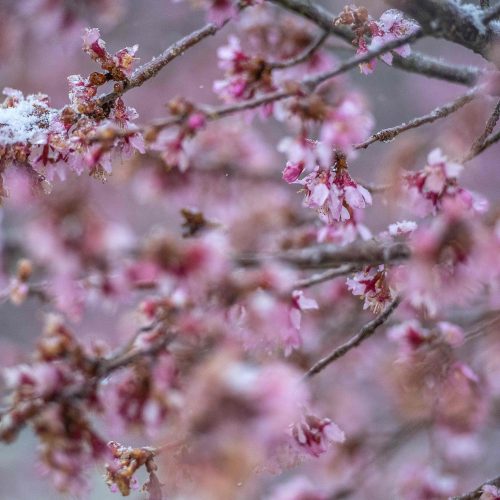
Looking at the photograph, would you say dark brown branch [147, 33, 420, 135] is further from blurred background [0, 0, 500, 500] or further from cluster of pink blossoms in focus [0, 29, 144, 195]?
cluster of pink blossoms in focus [0, 29, 144, 195]

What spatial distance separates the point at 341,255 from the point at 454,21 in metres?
0.61

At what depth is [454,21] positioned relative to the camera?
4.39 ft

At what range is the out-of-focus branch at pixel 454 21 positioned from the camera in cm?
126

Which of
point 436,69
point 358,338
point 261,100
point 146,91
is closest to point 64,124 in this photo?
point 261,100

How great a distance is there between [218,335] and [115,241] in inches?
9.2

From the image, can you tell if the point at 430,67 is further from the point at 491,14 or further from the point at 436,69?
the point at 491,14

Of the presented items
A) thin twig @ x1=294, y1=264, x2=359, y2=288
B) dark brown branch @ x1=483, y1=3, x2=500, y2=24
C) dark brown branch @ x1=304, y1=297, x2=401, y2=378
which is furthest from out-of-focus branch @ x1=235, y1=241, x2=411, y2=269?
dark brown branch @ x1=483, y1=3, x2=500, y2=24

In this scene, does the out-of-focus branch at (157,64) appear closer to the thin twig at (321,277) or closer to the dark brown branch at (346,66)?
the dark brown branch at (346,66)

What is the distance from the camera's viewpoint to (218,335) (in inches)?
40.4

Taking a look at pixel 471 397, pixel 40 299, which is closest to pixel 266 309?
pixel 40 299

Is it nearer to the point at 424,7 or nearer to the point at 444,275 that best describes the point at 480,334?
the point at 444,275

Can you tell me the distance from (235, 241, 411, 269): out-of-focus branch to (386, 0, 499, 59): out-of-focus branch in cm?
48

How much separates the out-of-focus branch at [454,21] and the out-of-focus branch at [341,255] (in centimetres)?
48

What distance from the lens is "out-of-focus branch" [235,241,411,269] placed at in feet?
3.55
